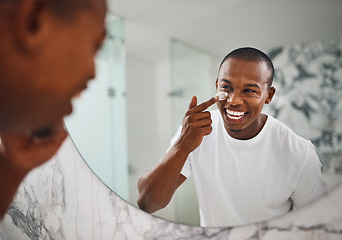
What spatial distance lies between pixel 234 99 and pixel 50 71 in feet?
1.16

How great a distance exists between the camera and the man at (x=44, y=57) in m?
0.24

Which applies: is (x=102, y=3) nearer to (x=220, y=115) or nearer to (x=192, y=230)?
(x=220, y=115)

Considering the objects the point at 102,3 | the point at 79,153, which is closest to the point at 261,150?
the point at 102,3

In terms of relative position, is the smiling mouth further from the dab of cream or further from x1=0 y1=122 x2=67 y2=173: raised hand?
x1=0 y1=122 x2=67 y2=173: raised hand

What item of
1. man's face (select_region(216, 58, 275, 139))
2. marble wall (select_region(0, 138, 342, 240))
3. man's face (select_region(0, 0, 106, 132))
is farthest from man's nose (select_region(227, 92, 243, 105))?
man's face (select_region(0, 0, 106, 132))

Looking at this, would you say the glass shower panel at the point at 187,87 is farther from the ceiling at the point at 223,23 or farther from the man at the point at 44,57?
the man at the point at 44,57

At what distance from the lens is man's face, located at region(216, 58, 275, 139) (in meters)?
0.51

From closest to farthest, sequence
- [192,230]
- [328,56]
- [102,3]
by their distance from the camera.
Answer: [102,3]
[328,56]
[192,230]

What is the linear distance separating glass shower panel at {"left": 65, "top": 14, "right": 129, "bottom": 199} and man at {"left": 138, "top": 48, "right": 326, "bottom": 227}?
0.15 metres

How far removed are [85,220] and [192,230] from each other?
0.30 m

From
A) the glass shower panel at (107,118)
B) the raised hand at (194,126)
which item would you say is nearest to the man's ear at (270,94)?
the raised hand at (194,126)

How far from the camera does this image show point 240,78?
0.52 m

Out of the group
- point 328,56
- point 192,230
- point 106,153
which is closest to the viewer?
point 328,56

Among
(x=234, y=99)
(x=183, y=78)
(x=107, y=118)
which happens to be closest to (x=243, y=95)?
(x=234, y=99)
